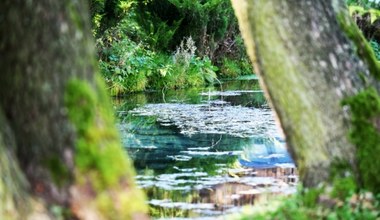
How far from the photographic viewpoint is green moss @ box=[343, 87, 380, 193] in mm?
3826

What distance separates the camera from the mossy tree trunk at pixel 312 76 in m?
3.87

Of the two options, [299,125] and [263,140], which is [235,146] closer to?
[263,140]

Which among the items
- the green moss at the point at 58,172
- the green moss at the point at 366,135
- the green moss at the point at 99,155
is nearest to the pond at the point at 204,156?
the green moss at the point at 366,135

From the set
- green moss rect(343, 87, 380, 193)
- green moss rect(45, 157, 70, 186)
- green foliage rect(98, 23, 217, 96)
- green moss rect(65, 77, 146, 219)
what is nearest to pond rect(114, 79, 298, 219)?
green moss rect(343, 87, 380, 193)

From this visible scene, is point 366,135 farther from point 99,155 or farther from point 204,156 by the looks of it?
point 204,156

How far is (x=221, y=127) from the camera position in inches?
382

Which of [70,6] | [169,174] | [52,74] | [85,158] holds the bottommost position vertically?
[169,174]

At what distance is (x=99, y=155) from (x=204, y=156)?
4.30m

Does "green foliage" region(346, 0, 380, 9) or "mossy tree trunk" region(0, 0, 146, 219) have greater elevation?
"green foliage" region(346, 0, 380, 9)

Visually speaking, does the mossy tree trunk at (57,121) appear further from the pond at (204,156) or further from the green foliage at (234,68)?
the green foliage at (234,68)

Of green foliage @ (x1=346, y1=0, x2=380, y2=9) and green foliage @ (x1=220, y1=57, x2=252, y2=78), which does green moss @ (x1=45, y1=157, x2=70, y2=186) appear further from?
green foliage @ (x1=220, y1=57, x2=252, y2=78)

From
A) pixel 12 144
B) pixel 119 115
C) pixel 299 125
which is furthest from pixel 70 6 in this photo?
pixel 119 115

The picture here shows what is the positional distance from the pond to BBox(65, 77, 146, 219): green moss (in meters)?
1.68

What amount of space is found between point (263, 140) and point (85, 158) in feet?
18.7
